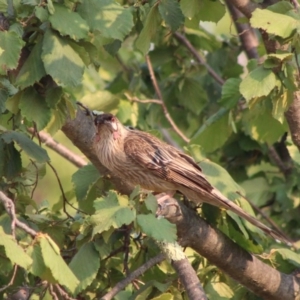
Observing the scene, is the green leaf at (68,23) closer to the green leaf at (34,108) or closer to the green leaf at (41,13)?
the green leaf at (41,13)

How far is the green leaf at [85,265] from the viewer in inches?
194

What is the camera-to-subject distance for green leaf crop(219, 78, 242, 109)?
653cm

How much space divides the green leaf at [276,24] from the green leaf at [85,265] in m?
1.43

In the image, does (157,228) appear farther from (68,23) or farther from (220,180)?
(220,180)

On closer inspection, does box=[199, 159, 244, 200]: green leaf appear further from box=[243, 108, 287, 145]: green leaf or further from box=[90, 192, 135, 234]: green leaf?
box=[90, 192, 135, 234]: green leaf

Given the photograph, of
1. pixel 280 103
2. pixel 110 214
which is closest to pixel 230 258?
pixel 280 103

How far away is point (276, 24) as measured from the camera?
495 centimetres

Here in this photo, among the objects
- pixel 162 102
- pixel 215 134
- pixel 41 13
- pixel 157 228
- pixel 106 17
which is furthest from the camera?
pixel 162 102

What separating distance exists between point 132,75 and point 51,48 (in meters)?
3.74

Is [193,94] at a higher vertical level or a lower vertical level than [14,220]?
lower

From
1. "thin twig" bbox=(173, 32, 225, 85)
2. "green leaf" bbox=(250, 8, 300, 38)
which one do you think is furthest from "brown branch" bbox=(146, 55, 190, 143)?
"green leaf" bbox=(250, 8, 300, 38)

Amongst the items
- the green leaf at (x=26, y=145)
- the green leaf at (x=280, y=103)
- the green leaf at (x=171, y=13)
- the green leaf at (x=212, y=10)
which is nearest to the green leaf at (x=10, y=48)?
the green leaf at (x=26, y=145)

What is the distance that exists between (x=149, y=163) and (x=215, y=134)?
989mm

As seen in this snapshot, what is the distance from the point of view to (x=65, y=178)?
938cm
